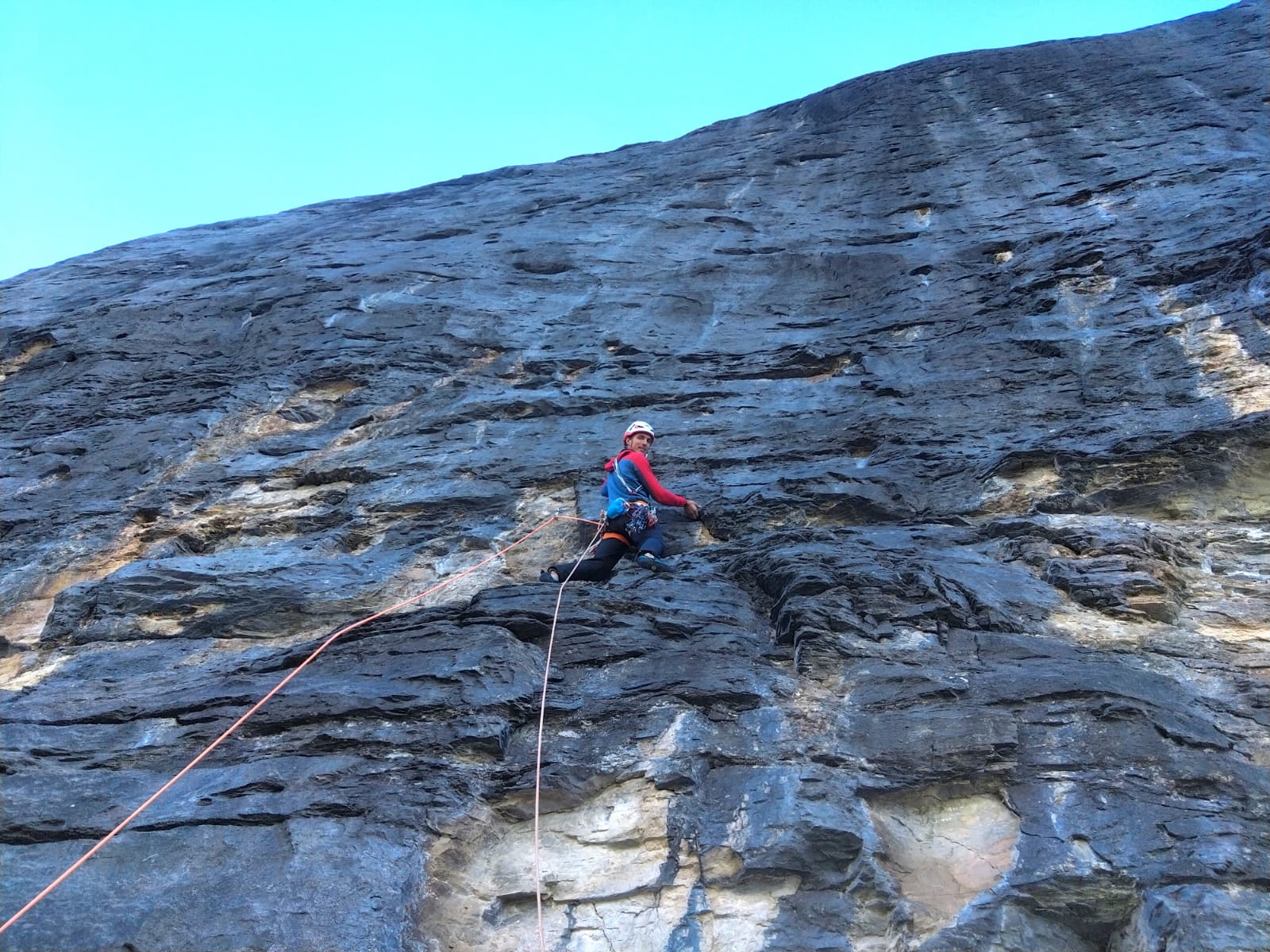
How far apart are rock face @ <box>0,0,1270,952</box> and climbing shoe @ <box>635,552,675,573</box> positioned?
0.34 feet

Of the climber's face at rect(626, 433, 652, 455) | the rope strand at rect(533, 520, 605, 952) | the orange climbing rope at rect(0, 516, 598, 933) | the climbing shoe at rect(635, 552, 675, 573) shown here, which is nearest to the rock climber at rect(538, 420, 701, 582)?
the climbing shoe at rect(635, 552, 675, 573)

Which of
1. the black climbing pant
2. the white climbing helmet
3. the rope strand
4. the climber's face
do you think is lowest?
the rope strand

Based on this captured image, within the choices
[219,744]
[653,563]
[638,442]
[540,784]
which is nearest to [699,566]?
[653,563]

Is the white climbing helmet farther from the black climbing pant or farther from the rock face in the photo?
the black climbing pant

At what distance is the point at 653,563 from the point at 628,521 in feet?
1.81

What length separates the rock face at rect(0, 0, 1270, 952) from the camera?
409cm

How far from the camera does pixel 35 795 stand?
4703 mm

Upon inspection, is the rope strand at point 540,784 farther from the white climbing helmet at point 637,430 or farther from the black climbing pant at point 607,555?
the white climbing helmet at point 637,430

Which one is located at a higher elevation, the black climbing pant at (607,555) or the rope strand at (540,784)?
the black climbing pant at (607,555)

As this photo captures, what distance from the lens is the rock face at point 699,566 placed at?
161 inches

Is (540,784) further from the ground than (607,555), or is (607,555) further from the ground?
(607,555)

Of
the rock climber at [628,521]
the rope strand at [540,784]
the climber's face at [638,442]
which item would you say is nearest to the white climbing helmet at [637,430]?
the climber's face at [638,442]

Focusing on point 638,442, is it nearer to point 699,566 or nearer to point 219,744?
point 699,566

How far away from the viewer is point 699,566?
6.30 meters
